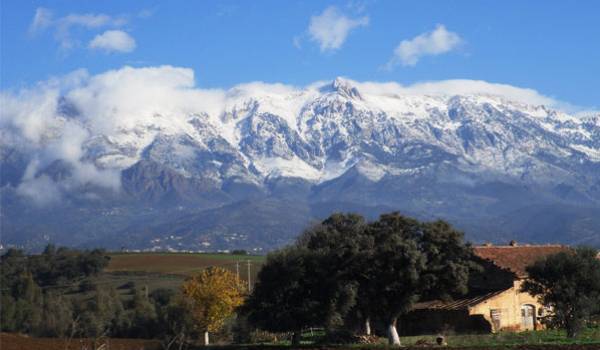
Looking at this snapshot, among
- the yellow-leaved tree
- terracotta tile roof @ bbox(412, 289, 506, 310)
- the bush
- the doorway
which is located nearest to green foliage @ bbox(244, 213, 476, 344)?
terracotta tile roof @ bbox(412, 289, 506, 310)

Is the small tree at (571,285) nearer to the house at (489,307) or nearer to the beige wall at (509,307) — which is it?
the house at (489,307)

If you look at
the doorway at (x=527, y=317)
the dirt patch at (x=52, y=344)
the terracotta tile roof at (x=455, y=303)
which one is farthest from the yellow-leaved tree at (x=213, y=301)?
the doorway at (x=527, y=317)

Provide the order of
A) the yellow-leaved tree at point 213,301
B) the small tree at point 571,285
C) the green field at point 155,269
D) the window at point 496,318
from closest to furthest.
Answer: the small tree at point 571,285
the window at point 496,318
the yellow-leaved tree at point 213,301
the green field at point 155,269

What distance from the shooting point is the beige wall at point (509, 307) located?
65.7 m

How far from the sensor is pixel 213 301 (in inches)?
3145

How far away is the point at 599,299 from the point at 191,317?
35.7m

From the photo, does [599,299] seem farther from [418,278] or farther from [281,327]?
[281,327]

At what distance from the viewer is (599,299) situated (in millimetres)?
58438

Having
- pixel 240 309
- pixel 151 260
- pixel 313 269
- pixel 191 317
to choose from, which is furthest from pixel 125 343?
pixel 151 260

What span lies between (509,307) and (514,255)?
6731 mm

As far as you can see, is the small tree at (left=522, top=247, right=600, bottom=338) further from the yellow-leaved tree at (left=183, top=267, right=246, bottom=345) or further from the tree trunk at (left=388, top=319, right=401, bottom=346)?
the yellow-leaved tree at (left=183, top=267, right=246, bottom=345)

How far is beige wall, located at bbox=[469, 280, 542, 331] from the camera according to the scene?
6569 cm

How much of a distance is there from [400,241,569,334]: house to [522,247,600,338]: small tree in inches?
169

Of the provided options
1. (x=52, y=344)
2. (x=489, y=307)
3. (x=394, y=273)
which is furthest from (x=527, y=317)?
(x=52, y=344)
